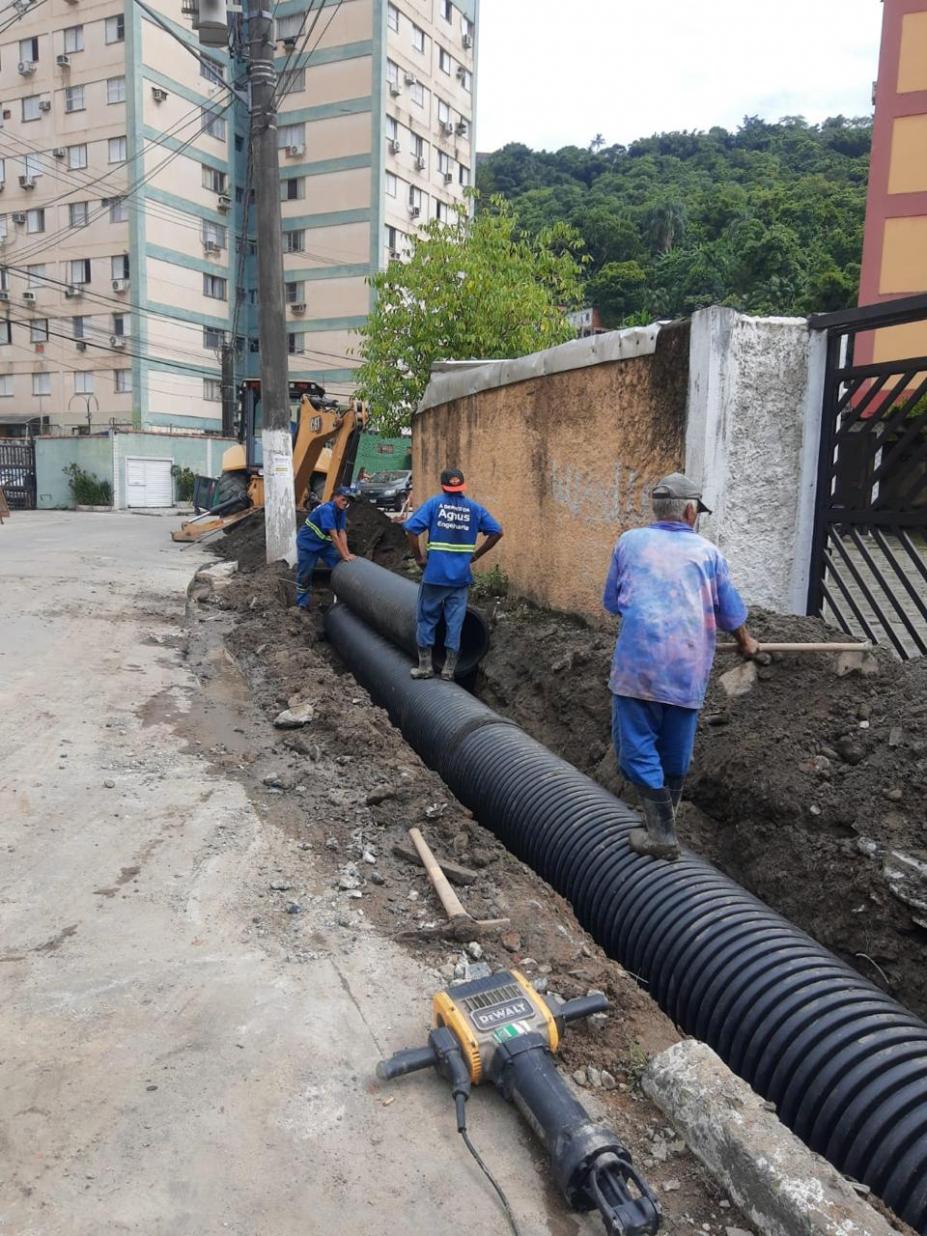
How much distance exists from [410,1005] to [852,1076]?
1.22 meters

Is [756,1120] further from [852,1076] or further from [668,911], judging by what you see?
[668,911]

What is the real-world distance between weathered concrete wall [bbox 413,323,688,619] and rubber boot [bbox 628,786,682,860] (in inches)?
102

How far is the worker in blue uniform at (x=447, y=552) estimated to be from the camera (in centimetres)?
596

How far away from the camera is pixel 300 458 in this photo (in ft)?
43.0

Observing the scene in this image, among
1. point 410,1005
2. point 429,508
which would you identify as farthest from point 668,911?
point 429,508

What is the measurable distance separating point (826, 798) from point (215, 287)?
119ft

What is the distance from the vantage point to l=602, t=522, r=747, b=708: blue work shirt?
11.0 ft

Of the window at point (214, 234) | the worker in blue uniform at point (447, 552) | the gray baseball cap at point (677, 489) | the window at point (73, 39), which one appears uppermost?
the window at point (73, 39)

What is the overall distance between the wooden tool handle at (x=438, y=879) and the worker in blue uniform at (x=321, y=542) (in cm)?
563

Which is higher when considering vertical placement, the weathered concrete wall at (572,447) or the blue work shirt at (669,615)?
the weathered concrete wall at (572,447)

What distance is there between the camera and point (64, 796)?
162 inches

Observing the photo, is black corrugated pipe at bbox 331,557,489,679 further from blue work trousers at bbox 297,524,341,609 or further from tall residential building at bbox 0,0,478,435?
tall residential building at bbox 0,0,478,435

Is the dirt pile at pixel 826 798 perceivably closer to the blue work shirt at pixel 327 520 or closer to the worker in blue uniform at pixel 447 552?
the worker in blue uniform at pixel 447 552

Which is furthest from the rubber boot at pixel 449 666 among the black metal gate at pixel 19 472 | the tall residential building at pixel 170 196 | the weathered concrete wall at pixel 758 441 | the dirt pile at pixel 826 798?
the black metal gate at pixel 19 472
